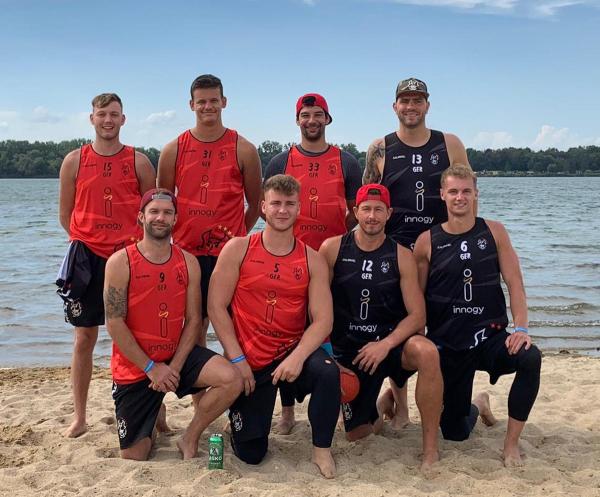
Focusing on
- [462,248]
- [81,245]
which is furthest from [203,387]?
[462,248]

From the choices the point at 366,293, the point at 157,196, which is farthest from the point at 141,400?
the point at 366,293

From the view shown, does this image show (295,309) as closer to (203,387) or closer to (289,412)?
(203,387)

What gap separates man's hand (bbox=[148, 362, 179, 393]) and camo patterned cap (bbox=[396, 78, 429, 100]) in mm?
3061

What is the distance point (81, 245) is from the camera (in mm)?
5738

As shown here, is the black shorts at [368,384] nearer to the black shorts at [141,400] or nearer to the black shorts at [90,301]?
the black shorts at [141,400]

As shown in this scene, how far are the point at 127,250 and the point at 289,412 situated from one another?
2156mm

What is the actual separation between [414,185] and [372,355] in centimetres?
160

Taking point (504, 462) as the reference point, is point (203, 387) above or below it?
above

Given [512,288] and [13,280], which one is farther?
[13,280]

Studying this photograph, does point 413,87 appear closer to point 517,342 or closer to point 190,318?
point 517,342

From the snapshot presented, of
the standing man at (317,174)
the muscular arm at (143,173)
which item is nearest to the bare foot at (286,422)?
the standing man at (317,174)

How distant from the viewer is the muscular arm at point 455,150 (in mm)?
6012

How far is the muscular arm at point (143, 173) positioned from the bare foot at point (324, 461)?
2.59m

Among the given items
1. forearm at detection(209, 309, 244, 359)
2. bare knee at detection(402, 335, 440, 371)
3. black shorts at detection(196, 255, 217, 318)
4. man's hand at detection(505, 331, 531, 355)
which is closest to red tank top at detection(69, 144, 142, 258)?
black shorts at detection(196, 255, 217, 318)
